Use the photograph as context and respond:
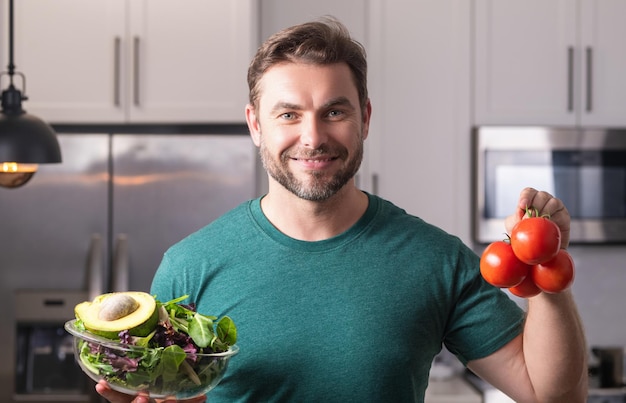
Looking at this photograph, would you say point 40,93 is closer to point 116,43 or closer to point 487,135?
point 116,43

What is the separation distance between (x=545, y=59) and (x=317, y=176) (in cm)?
216

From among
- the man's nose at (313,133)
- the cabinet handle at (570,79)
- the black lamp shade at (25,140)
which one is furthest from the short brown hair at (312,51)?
the cabinet handle at (570,79)

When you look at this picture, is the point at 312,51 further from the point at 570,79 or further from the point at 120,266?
the point at 570,79

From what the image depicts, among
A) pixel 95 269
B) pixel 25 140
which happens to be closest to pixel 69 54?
pixel 95 269

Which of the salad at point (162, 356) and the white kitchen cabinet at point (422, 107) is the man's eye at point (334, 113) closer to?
the salad at point (162, 356)

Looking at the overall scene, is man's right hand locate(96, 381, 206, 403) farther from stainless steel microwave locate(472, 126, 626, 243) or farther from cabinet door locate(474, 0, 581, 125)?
cabinet door locate(474, 0, 581, 125)

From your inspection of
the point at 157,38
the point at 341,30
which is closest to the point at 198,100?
the point at 157,38

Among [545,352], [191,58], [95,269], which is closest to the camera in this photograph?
[545,352]

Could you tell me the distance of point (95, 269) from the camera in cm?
315

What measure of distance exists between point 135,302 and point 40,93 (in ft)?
6.72

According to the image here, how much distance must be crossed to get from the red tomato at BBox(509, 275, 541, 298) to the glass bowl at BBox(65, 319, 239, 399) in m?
0.48

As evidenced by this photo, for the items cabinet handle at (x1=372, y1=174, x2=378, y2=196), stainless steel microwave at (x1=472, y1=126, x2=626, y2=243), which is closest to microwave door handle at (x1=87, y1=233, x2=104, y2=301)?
cabinet handle at (x1=372, y1=174, x2=378, y2=196)

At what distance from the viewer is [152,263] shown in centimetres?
324

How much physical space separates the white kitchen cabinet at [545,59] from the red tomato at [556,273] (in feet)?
7.19
